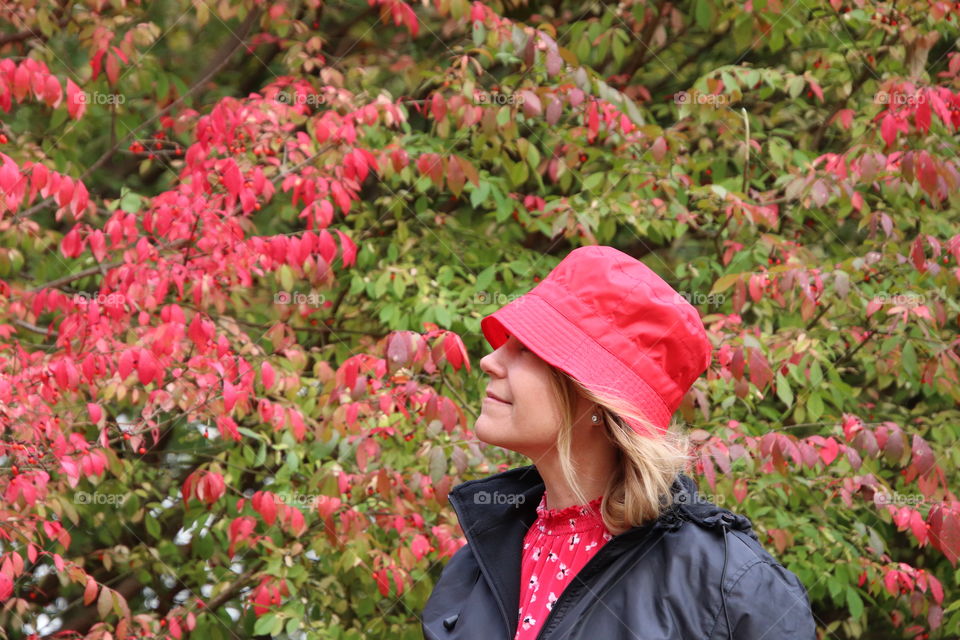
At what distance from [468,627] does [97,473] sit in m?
1.57

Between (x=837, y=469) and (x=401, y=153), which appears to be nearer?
(x=837, y=469)

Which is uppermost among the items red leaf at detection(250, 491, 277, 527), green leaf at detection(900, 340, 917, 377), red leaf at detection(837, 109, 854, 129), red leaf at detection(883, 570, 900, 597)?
red leaf at detection(837, 109, 854, 129)

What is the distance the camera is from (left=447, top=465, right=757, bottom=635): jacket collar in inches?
61.2

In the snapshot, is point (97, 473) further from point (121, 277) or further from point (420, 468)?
point (420, 468)

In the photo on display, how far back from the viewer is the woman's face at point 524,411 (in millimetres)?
1644

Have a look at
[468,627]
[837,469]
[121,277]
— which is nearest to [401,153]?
[121,277]

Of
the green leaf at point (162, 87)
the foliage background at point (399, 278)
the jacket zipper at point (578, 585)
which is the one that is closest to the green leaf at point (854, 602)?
the foliage background at point (399, 278)

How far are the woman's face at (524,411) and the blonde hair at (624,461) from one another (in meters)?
0.02

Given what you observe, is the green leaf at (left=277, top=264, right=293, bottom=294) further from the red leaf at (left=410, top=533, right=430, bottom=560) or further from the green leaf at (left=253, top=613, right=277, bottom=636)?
the green leaf at (left=253, top=613, right=277, bottom=636)

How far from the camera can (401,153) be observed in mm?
3574

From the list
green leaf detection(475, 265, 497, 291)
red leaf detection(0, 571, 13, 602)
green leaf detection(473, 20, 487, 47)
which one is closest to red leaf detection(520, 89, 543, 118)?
green leaf detection(473, 20, 487, 47)

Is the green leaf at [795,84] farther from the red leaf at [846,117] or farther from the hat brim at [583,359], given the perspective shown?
the hat brim at [583,359]

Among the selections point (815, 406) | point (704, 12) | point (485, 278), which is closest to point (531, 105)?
point (485, 278)

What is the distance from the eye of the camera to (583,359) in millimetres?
1585
